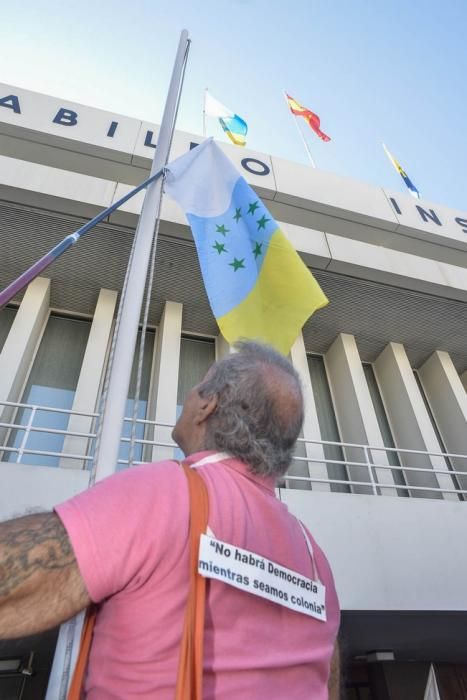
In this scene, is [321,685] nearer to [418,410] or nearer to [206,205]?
[206,205]

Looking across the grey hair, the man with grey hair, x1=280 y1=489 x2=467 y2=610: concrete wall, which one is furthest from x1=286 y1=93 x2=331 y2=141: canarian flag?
the man with grey hair

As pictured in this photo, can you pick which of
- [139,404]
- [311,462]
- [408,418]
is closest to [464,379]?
[408,418]

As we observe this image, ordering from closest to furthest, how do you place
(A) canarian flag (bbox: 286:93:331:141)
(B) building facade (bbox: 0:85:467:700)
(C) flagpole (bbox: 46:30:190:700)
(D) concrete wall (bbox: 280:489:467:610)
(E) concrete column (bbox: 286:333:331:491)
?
(C) flagpole (bbox: 46:30:190:700) < (D) concrete wall (bbox: 280:489:467:610) < (B) building facade (bbox: 0:85:467:700) < (E) concrete column (bbox: 286:333:331:491) < (A) canarian flag (bbox: 286:93:331:141)

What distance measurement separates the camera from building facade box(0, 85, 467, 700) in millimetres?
3705

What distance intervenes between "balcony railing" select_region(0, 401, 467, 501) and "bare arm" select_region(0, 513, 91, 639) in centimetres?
340

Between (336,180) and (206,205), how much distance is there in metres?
5.98

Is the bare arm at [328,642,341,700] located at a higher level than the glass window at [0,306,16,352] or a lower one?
lower

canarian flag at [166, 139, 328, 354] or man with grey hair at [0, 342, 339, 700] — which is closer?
man with grey hair at [0, 342, 339, 700]

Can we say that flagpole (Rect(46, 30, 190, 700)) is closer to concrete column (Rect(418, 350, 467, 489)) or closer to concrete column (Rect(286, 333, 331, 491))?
concrete column (Rect(286, 333, 331, 491))

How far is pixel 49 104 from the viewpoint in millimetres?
7008

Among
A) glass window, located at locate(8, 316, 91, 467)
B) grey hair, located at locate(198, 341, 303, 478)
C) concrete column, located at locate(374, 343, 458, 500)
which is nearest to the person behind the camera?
grey hair, located at locate(198, 341, 303, 478)

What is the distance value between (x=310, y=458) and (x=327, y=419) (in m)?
Result: 1.66

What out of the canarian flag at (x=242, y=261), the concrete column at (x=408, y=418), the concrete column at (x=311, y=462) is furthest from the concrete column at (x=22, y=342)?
the concrete column at (x=408, y=418)

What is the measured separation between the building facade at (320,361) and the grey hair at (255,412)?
256 cm
